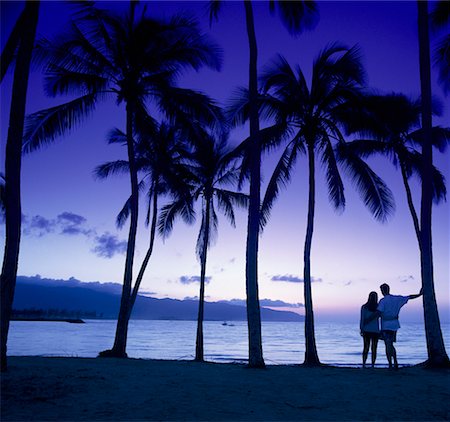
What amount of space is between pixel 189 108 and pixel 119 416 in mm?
11809

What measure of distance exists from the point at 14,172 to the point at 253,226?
554 cm

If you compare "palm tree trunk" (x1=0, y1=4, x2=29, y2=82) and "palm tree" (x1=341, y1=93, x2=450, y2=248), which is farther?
"palm tree" (x1=341, y1=93, x2=450, y2=248)

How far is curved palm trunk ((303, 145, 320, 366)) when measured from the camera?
1470cm

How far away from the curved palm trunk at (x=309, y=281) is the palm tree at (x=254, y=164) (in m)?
4.08

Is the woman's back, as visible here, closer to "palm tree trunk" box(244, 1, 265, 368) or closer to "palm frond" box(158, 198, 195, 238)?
"palm tree trunk" box(244, 1, 265, 368)

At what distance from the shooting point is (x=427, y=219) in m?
12.1

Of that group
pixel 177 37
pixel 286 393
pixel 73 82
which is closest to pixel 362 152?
pixel 177 37

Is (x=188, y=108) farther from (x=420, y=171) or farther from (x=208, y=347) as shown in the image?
(x=208, y=347)

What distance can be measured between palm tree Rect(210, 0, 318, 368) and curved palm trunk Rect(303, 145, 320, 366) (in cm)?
408

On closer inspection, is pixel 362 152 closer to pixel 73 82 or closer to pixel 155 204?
pixel 155 204

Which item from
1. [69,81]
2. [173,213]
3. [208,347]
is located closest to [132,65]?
[69,81]

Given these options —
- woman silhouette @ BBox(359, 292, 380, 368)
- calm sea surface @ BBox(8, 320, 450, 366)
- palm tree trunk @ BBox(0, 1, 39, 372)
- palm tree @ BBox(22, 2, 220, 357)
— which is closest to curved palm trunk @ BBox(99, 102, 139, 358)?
palm tree @ BBox(22, 2, 220, 357)

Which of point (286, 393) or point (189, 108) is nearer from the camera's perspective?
point (286, 393)

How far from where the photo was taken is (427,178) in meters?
12.2
